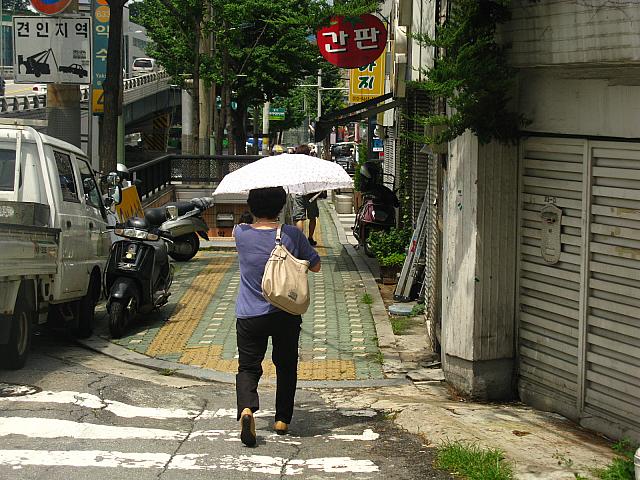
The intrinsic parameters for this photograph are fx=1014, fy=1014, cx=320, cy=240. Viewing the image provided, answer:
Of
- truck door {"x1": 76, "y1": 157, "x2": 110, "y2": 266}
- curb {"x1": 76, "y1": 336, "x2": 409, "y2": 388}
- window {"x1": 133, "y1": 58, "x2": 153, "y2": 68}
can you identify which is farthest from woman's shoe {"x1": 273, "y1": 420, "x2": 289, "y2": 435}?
window {"x1": 133, "y1": 58, "x2": 153, "y2": 68}

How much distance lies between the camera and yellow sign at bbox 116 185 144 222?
1706 cm

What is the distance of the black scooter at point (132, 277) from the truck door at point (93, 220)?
18 centimetres

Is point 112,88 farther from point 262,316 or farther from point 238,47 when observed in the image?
point 238,47

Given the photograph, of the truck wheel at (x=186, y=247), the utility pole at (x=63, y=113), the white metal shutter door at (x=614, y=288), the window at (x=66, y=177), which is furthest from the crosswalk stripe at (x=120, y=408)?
the utility pole at (x=63, y=113)

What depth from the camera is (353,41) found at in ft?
49.6

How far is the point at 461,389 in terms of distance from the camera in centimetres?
846

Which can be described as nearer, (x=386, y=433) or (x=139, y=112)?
(x=386, y=433)

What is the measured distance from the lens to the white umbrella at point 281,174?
798 cm

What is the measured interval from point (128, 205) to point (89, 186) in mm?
5792

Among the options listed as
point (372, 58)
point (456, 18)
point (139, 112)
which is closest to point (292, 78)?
point (139, 112)

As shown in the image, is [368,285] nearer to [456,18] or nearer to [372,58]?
[372,58]

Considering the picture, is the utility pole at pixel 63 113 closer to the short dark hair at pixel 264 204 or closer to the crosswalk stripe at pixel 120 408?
the crosswalk stripe at pixel 120 408

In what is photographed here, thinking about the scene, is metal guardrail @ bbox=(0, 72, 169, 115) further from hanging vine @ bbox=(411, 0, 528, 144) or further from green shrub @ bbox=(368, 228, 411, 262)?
hanging vine @ bbox=(411, 0, 528, 144)

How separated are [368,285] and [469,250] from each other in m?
6.54
